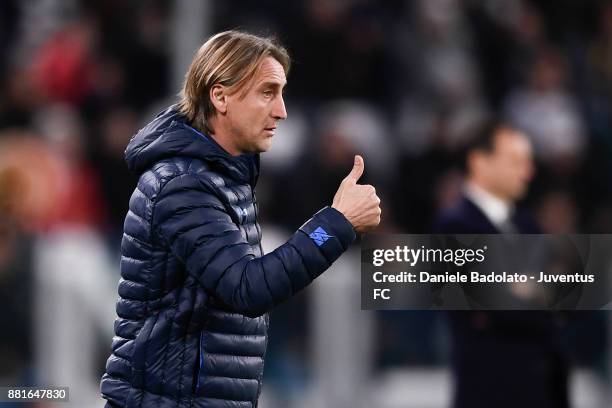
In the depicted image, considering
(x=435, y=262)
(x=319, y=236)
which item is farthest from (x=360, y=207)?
(x=435, y=262)

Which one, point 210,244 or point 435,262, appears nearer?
point 210,244

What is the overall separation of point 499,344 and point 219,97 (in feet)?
6.43

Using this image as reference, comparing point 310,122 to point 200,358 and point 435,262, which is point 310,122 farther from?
point 200,358

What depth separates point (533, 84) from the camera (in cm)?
919

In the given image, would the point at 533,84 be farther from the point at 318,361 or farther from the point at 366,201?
the point at 366,201

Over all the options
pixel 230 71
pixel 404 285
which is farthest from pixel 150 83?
pixel 230 71

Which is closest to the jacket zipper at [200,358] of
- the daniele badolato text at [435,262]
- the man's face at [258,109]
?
the man's face at [258,109]

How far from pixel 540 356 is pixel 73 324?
8.08 ft

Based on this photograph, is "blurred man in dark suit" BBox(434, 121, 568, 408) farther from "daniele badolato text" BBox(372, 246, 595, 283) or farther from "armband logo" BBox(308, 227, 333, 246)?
"armband logo" BBox(308, 227, 333, 246)

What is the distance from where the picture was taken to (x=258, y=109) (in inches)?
121

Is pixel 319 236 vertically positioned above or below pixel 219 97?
below

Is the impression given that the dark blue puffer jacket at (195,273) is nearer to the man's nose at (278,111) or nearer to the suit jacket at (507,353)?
the man's nose at (278,111)

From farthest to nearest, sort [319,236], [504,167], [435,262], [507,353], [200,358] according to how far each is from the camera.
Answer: [504,167] < [507,353] < [435,262] < [200,358] < [319,236]

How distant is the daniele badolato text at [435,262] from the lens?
3.76 m
